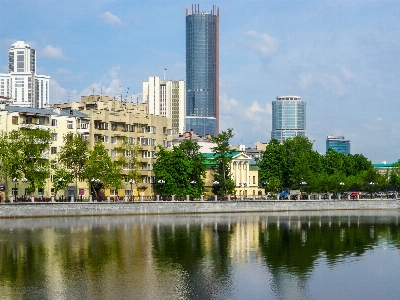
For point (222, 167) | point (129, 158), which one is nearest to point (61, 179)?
point (129, 158)

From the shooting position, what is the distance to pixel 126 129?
144 meters

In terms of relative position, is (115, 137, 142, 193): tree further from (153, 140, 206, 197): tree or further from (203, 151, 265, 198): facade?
(203, 151, 265, 198): facade

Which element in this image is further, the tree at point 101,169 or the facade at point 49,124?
the facade at point 49,124

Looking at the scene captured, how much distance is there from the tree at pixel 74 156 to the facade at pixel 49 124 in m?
2.60

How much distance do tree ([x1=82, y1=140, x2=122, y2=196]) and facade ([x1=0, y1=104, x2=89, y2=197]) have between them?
5.95 meters

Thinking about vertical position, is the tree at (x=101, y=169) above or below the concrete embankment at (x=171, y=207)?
above

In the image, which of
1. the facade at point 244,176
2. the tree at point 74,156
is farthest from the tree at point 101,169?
the facade at point 244,176

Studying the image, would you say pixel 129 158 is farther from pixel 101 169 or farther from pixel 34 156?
pixel 34 156

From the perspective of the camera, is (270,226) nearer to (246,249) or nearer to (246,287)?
(246,249)

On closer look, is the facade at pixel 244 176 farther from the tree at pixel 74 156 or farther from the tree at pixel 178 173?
the tree at pixel 74 156

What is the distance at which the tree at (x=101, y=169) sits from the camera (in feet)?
392

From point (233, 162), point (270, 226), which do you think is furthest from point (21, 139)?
point (233, 162)

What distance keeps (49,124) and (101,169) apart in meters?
14.7

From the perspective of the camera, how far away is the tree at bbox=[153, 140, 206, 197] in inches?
5246
